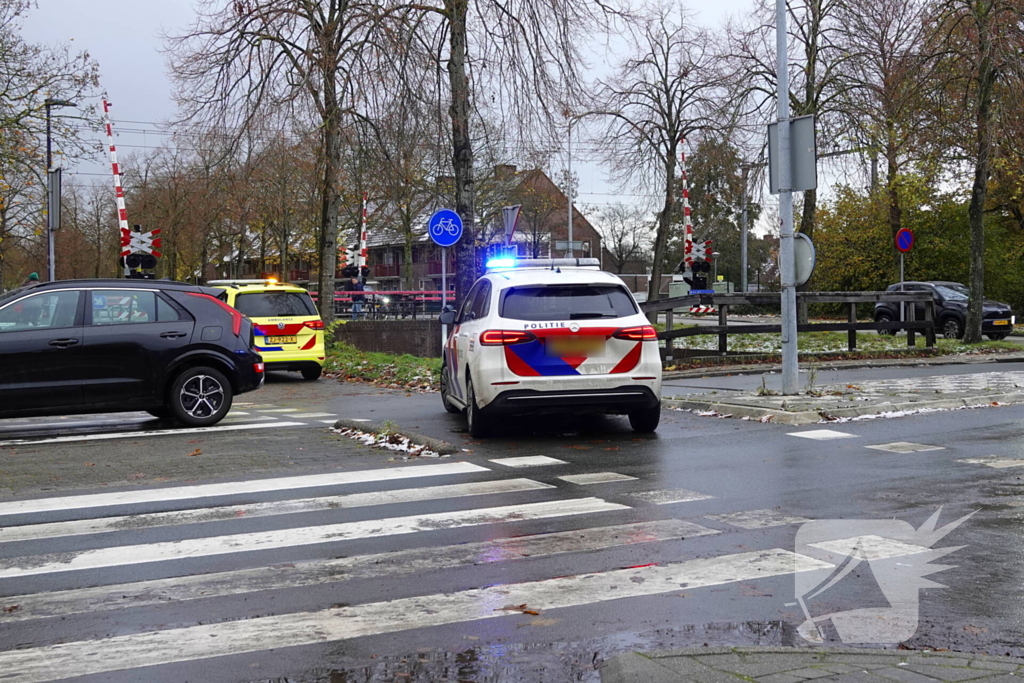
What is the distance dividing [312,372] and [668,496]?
14.0 m

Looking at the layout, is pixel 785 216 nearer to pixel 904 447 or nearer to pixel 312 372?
pixel 904 447

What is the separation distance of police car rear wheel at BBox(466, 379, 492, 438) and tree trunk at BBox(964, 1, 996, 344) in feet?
56.2

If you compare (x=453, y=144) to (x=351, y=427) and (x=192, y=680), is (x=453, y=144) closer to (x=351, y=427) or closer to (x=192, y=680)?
(x=351, y=427)

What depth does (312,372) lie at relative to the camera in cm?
2044

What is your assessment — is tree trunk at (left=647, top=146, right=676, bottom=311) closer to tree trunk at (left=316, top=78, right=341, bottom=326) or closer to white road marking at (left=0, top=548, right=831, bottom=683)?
tree trunk at (left=316, top=78, right=341, bottom=326)

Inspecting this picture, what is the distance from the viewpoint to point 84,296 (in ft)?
37.7

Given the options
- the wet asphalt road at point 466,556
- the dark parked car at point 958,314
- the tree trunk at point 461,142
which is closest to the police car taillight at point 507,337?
the wet asphalt road at point 466,556

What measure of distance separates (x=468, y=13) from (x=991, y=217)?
3107cm

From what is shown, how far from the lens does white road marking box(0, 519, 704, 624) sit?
4.98m

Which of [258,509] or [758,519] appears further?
[258,509]

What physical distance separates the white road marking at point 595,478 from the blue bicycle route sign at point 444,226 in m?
9.68

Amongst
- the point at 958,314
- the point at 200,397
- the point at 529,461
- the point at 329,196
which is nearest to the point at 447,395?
the point at 200,397

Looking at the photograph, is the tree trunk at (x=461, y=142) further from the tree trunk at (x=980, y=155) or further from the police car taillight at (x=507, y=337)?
the tree trunk at (x=980, y=155)

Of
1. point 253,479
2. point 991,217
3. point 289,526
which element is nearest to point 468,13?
point 253,479
